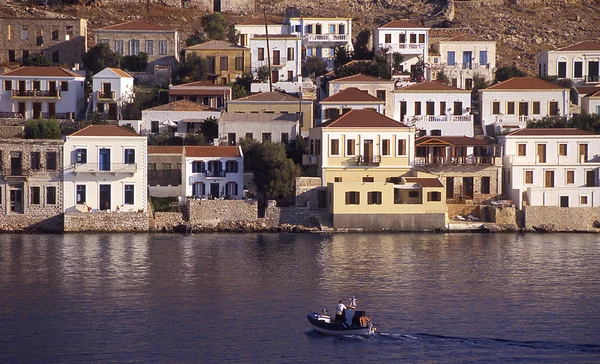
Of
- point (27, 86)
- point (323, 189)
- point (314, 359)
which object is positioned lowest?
point (314, 359)

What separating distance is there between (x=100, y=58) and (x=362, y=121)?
73.2 ft

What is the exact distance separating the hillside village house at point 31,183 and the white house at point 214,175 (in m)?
6.62

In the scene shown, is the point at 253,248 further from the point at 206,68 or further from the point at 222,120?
the point at 206,68

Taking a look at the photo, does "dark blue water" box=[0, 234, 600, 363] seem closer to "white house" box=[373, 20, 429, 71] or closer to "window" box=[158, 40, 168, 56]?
"white house" box=[373, 20, 429, 71]

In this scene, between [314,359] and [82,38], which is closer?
[314,359]

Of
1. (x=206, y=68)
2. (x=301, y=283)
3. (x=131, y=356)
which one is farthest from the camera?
(x=206, y=68)

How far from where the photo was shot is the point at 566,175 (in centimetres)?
6053

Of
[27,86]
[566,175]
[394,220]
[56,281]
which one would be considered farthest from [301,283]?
[27,86]

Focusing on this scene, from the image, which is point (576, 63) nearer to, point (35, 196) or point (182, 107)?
point (182, 107)

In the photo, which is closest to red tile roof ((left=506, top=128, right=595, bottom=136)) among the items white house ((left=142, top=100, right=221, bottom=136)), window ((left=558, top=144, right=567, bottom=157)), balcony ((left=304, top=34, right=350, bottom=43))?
window ((left=558, top=144, right=567, bottom=157))

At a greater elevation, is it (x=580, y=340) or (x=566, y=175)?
(x=566, y=175)

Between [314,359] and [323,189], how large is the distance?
88.7 feet

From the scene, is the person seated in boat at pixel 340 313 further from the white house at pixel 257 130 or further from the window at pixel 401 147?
the white house at pixel 257 130

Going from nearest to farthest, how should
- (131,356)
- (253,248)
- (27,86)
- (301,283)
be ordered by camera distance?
(131,356) < (301,283) < (253,248) < (27,86)
